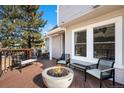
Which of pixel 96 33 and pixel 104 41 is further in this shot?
pixel 96 33

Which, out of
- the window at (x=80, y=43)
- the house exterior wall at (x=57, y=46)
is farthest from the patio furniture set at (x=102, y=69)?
the house exterior wall at (x=57, y=46)

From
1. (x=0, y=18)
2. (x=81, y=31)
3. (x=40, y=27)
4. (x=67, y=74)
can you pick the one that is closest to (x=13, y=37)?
(x=0, y=18)

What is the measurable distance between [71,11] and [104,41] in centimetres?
245

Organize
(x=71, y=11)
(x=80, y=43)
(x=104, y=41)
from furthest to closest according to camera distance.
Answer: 1. (x=71, y=11)
2. (x=80, y=43)
3. (x=104, y=41)

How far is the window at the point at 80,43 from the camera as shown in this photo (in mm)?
5863

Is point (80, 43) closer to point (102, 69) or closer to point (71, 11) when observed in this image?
point (71, 11)

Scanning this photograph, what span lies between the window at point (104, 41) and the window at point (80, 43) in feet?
2.58

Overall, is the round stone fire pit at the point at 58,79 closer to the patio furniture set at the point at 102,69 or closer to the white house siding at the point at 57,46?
the patio furniture set at the point at 102,69

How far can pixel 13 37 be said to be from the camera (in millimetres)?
9188

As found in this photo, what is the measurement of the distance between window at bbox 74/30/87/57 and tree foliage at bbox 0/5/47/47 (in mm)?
3651

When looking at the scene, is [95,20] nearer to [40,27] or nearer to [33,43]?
[40,27]

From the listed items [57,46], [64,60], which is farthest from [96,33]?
[57,46]

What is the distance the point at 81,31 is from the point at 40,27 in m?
5.55

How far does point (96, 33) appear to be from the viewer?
508 centimetres
